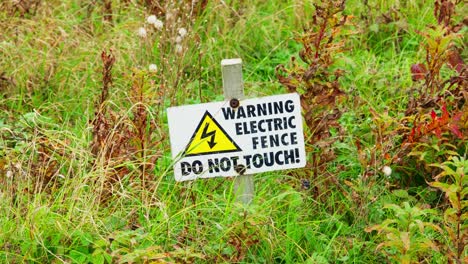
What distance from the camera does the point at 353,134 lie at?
4.88m

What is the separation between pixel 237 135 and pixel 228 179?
1.69 ft

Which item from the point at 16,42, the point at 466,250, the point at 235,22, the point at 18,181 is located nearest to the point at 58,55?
the point at 16,42

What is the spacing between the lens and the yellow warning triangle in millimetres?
3949

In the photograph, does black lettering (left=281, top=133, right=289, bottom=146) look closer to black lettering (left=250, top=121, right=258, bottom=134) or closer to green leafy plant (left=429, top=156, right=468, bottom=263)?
black lettering (left=250, top=121, right=258, bottom=134)

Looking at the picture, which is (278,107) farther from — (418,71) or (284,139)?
(418,71)

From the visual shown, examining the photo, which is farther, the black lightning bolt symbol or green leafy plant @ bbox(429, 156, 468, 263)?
the black lightning bolt symbol

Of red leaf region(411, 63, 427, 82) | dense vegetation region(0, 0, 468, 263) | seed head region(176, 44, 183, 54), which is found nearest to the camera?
dense vegetation region(0, 0, 468, 263)

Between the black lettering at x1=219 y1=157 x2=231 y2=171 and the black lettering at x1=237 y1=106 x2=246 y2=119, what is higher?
the black lettering at x1=237 y1=106 x2=246 y2=119

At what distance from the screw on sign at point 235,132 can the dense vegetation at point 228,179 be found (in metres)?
0.19

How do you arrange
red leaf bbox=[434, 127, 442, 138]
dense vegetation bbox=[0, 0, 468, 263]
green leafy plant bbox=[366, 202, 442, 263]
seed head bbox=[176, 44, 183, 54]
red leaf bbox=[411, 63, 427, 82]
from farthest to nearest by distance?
seed head bbox=[176, 44, 183, 54] → red leaf bbox=[411, 63, 427, 82] → red leaf bbox=[434, 127, 442, 138] → dense vegetation bbox=[0, 0, 468, 263] → green leafy plant bbox=[366, 202, 442, 263]

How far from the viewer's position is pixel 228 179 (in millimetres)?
4418

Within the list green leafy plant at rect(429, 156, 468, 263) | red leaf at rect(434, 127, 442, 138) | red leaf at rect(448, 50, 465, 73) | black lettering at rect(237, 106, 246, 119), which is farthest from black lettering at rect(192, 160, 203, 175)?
red leaf at rect(448, 50, 465, 73)

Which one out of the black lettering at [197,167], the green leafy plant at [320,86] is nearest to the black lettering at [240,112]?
the black lettering at [197,167]

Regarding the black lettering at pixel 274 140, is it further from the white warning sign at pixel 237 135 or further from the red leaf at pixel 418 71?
the red leaf at pixel 418 71
